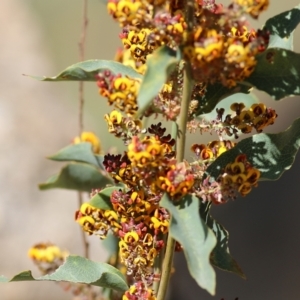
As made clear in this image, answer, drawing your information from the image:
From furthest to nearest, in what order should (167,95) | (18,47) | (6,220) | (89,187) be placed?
(18,47) → (6,220) → (89,187) → (167,95)

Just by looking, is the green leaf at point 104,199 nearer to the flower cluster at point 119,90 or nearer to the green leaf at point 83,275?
the green leaf at point 83,275

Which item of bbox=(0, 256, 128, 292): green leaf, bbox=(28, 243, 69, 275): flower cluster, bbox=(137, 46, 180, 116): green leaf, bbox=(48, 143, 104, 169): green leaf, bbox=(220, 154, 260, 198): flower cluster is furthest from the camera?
bbox=(28, 243, 69, 275): flower cluster

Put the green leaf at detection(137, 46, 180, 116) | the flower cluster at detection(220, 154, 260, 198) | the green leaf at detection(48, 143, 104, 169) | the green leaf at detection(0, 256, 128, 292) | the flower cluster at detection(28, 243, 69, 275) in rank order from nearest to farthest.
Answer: the green leaf at detection(137, 46, 180, 116)
the flower cluster at detection(220, 154, 260, 198)
the green leaf at detection(0, 256, 128, 292)
the green leaf at detection(48, 143, 104, 169)
the flower cluster at detection(28, 243, 69, 275)

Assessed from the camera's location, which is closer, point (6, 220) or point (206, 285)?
point (206, 285)

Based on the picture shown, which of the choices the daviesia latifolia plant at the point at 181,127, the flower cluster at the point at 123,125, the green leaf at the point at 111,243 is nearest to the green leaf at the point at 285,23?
the daviesia latifolia plant at the point at 181,127

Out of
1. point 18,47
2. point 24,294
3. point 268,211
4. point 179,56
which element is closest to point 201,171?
point 179,56

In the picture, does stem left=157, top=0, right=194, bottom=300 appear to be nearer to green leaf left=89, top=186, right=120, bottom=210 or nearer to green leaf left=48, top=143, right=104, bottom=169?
green leaf left=89, top=186, right=120, bottom=210

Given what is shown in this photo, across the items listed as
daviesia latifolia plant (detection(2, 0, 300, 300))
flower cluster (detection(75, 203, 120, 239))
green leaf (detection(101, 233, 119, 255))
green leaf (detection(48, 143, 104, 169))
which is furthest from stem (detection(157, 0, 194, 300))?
green leaf (detection(101, 233, 119, 255))

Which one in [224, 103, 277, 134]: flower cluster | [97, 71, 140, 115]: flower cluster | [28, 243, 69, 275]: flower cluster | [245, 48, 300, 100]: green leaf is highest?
[245, 48, 300, 100]: green leaf

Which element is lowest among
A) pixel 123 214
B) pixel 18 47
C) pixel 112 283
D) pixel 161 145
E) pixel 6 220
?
pixel 6 220

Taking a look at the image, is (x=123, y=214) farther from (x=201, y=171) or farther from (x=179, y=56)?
(x=179, y=56)
